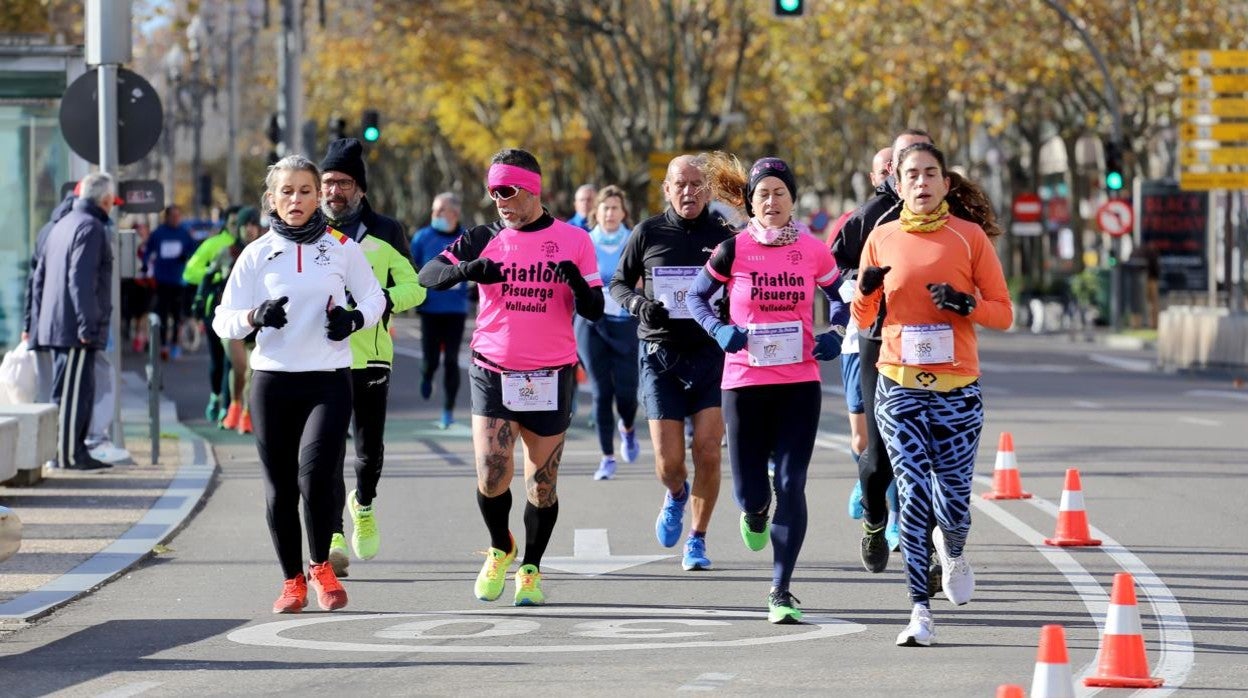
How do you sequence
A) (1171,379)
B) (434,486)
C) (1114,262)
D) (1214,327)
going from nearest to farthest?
(434,486), (1171,379), (1214,327), (1114,262)

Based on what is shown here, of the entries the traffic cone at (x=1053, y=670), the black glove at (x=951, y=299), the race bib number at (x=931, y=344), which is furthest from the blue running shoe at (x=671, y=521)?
the traffic cone at (x=1053, y=670)

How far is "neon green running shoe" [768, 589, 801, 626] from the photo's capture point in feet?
30.4

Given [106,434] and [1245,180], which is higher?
[1245,180]

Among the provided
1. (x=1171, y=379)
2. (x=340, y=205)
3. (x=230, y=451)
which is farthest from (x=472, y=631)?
(x=1171, y=379)

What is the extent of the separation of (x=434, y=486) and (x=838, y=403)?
855cm

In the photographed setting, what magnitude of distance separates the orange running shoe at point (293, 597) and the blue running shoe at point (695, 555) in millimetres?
1964

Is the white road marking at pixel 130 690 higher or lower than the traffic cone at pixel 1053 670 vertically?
lower

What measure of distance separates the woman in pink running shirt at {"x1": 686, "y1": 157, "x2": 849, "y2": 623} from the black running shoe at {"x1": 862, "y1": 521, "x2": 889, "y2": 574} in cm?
73

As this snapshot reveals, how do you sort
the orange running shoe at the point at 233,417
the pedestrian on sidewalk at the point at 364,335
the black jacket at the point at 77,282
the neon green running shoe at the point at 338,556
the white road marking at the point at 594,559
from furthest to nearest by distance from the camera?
the orange running shoe at the point at 233,417 → the black jacket at the point at 77,282 → the white road marking at the point at 594,559 → the pedestrian on sidewalk at the point at 364,335 → the neon green running shoe at the point at 338,556

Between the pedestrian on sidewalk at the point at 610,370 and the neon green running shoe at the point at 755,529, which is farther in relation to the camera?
the pedestrian on sidewalk at the point at 610,370

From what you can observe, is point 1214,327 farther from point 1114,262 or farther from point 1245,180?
point 1114,262

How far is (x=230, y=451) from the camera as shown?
18.0 metres

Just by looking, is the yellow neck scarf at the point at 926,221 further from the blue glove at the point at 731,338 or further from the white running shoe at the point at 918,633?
the white running shoe at the point at 918,633

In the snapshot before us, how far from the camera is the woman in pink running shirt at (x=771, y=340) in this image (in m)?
9.57
